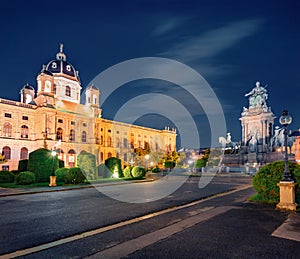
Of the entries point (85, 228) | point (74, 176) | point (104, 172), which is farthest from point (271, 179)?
point (104, 172)

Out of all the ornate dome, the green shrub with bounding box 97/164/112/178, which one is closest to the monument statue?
the green shrub with bounding box 97/164/112/178

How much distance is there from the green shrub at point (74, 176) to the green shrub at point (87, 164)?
229 centimetres

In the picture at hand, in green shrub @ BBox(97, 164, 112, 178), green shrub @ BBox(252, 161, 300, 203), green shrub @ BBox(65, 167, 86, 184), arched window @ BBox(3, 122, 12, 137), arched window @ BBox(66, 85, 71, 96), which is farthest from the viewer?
arched window @ BBox(66, 85, 71, 96)

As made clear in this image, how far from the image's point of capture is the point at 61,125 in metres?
61.6

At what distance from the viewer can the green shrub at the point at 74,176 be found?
23422 mm

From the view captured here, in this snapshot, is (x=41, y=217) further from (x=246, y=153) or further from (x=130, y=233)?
(x=246, y=153)

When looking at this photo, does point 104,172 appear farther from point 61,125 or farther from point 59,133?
point 61,125

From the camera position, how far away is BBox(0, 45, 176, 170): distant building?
2092 inches

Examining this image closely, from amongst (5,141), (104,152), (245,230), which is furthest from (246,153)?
(5,141)

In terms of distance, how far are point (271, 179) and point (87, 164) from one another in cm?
2019

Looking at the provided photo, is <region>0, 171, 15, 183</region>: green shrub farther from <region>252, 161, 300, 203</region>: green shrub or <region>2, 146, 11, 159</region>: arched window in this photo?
<region>2, 146, 11, 159</region>: arched window

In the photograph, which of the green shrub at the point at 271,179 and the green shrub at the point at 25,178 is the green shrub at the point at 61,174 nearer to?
the green shrub at the point at 25,178

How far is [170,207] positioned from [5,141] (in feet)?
168

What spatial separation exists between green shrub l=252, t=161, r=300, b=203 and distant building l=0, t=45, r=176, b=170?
40.0 meters
